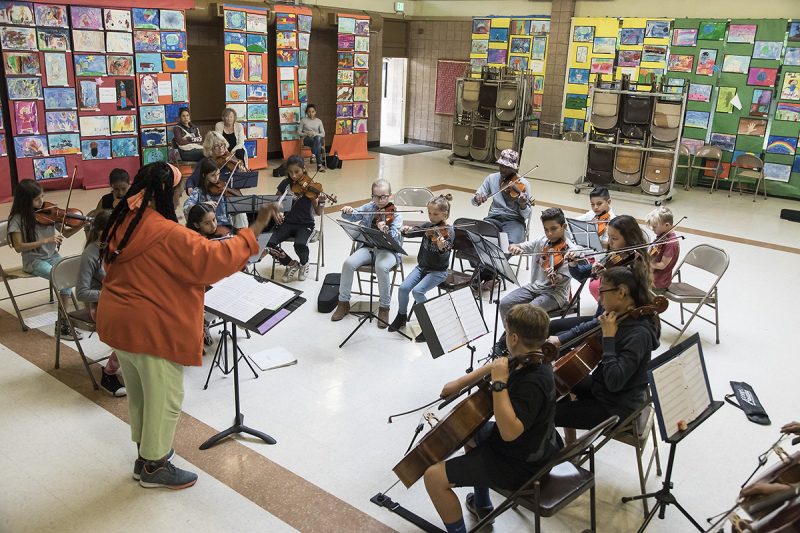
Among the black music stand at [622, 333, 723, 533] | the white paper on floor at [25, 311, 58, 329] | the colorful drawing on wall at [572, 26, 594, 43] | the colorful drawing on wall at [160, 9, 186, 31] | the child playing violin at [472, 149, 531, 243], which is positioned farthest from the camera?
the colorful drawing on wall at [572, 26, 594, 43]

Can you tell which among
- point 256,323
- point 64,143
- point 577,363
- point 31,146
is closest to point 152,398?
point 256,323

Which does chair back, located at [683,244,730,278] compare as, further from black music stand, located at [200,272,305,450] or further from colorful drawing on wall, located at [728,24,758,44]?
colorful drawing on wall, located at [728,24,758,44]

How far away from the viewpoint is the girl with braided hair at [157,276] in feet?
9.81

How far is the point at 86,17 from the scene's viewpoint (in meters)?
9.19

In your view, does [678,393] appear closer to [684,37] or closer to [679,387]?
[679,387]

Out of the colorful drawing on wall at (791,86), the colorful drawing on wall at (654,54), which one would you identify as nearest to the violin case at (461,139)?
the colorful drawing on wall at (654,54)

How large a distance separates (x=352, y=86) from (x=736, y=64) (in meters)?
6.90

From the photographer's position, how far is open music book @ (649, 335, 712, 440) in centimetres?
285

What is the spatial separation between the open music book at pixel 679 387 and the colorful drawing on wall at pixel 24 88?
8.95m

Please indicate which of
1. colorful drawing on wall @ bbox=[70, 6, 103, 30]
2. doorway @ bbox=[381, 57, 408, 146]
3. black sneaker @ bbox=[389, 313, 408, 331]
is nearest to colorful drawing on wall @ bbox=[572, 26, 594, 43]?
doorway @ bbox=[381, 57, 408, 146]

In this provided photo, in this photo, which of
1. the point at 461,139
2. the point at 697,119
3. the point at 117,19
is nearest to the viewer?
the point at 117,19

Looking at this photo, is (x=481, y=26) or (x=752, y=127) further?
(x=481, y=26)

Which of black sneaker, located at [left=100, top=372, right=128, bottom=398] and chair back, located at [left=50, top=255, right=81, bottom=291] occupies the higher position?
chair back, located at [left=50, top=255, right=81, bottom=291]

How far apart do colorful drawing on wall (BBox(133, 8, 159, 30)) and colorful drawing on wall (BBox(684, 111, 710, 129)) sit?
9.17 m
